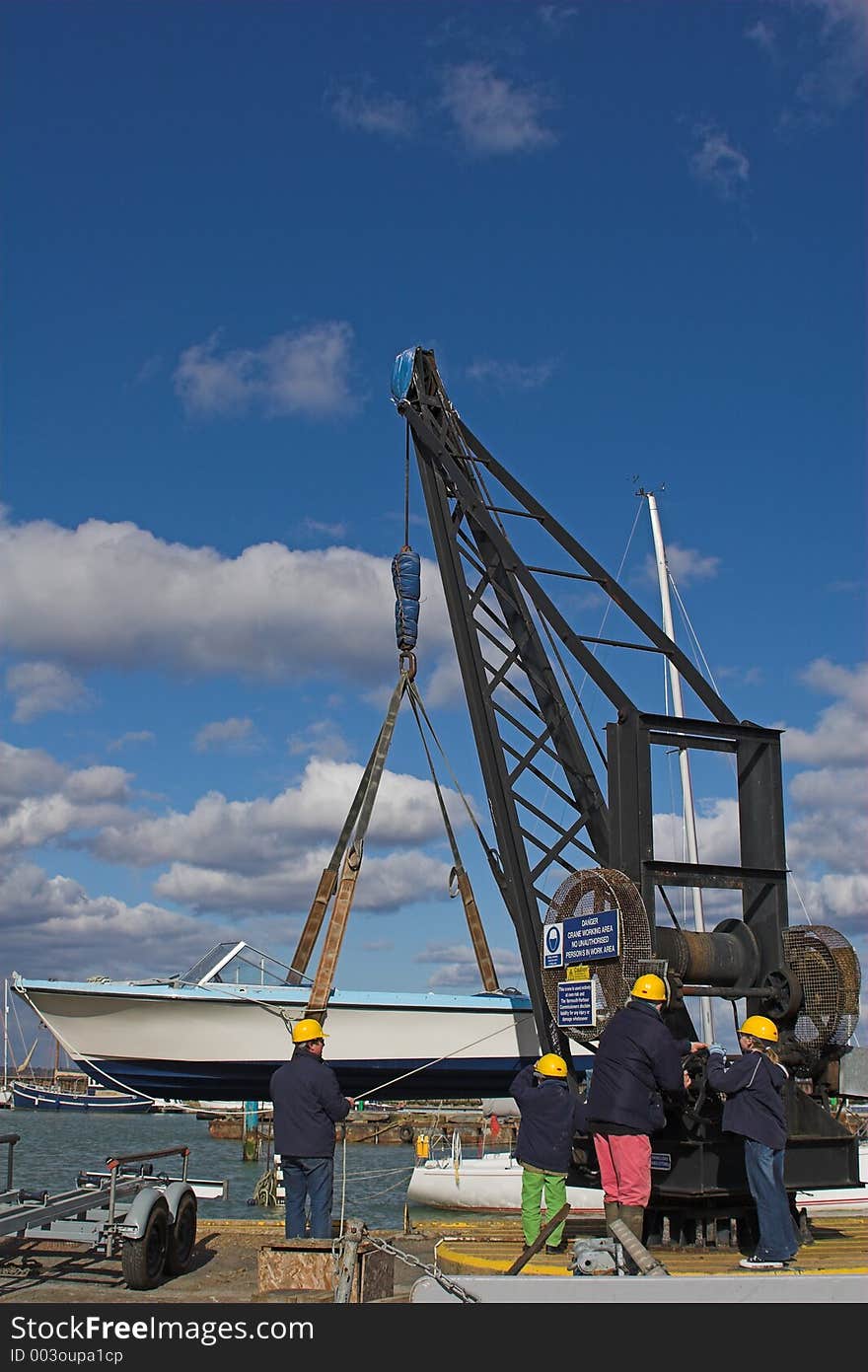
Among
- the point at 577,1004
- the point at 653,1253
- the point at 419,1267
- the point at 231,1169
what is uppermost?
the point at 577,1004

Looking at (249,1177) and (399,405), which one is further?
(249,1177)

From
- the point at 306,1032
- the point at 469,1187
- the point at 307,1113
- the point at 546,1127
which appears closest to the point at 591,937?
the point at 546,1127

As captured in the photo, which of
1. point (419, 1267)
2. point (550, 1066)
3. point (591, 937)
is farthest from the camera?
point (591, 937)

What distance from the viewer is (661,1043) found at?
7613 millimetres

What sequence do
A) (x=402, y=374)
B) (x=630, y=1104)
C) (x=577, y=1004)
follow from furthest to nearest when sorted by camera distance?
(x=402, y=374), (x=577, y=1004), (x=630, y=1104)

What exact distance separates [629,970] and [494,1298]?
16.5 ft

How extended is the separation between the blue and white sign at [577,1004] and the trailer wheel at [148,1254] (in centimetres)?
A: 398

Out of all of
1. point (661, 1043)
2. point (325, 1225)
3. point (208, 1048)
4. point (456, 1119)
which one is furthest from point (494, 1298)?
point (456, 1119)

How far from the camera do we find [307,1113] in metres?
8.30

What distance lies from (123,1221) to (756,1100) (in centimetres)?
409

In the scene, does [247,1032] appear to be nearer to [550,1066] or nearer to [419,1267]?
[550,1066]

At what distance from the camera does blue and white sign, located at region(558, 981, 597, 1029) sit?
10461 millimetres

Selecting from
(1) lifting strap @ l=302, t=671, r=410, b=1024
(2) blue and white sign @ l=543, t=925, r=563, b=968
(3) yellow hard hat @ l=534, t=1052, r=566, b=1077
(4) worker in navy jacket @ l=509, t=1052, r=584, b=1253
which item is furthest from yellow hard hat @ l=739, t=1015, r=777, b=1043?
(1) lifting strap @ l=302, t=671, r=410, b=1024
